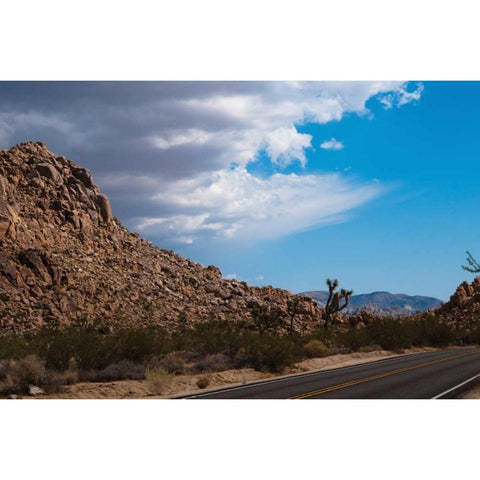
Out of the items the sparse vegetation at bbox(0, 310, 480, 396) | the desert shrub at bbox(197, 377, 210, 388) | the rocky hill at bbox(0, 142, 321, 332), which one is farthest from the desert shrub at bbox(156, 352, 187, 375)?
the rocky hill at bbox(0, 142, 321, 332)

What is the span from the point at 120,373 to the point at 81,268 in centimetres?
3924

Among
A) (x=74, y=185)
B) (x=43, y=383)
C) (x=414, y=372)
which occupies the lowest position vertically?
(x=414, y=372)

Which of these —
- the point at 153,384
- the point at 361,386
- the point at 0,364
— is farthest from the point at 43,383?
the point at 361,386

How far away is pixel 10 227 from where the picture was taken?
5488cm

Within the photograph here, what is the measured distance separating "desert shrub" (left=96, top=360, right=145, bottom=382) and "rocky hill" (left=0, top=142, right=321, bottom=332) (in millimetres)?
26294

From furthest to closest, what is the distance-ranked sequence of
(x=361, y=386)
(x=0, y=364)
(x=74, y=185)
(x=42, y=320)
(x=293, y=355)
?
(x=74, y=185) < (x=42, y=320) < (x=293, y=355) < (x=0, y=364) < (x=361, y=386)

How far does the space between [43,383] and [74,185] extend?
184ft

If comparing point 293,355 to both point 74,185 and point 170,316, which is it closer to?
point 170,316

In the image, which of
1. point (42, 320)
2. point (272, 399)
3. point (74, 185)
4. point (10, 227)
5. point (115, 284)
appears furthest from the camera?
point (74, 185)

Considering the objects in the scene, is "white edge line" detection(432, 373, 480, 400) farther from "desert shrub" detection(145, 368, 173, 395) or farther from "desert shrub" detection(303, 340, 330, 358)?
"desert shrub" detection(303, 340, 330, 358)

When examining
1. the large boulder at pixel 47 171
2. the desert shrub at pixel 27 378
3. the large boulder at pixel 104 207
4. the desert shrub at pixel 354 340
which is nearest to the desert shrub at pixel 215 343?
the desert shrub at pixel 27 378

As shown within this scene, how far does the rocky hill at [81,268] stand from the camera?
5122 centimetres

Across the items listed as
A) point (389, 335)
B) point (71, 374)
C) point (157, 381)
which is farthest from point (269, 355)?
point (389, 335)

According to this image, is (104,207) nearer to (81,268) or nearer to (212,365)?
(81,268)
